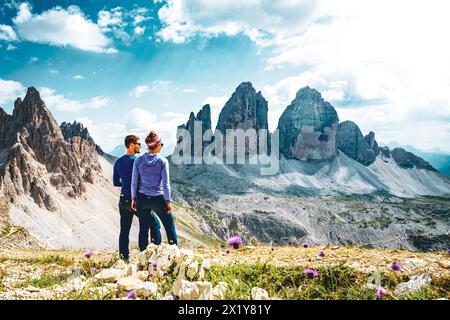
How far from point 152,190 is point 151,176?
419mm

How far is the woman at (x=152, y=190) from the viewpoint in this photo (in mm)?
10469

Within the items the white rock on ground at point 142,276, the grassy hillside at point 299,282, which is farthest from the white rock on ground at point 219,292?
the white rock on ground at point 142,276

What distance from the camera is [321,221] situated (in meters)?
187

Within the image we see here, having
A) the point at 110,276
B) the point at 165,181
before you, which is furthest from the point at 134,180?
the point at 110,276

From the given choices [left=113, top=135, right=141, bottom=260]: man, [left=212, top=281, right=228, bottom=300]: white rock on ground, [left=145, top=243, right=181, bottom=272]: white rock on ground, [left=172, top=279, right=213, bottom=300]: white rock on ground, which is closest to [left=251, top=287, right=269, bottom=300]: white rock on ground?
[left=212, top=281, right=228, bottom=300]: white rock on ground

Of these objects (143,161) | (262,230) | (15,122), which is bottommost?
(262,230)

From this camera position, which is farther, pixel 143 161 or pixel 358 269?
pixel 143 161

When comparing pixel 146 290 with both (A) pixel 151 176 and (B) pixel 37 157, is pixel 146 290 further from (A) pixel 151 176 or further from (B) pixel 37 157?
(B) pixel 37 157

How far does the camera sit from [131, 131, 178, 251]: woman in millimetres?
10469
